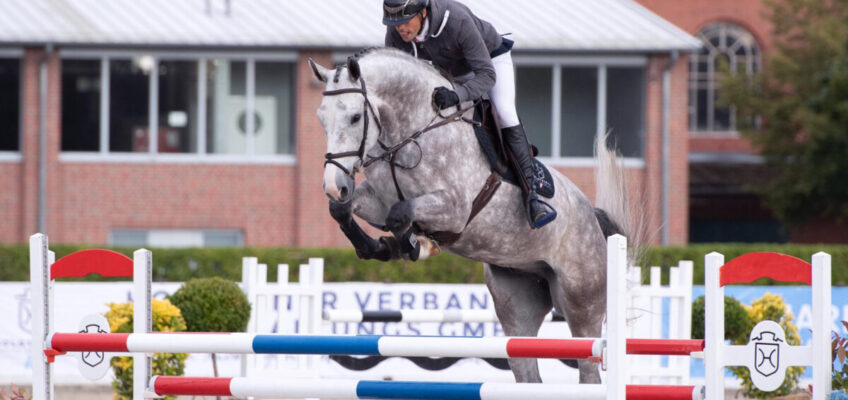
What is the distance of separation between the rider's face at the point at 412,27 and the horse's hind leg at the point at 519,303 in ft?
5.22

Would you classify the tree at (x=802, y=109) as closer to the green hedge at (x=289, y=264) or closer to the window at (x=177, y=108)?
the green hedge at (x=289, y=264)

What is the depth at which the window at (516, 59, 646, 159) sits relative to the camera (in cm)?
2069

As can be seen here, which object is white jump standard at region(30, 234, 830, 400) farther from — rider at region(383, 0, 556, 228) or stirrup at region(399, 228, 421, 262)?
rider at region(383, 0, 556, 228)

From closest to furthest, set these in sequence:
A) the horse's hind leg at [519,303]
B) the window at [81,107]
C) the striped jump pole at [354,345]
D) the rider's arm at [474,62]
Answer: the striped jump pole at [354,345], the rider's arm at [474,62], the horse's hind leg at [519,303], the window at [81,107]

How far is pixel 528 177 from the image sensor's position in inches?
230

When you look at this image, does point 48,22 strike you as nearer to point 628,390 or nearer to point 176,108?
point 176,108

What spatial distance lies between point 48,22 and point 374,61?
16.0 meters

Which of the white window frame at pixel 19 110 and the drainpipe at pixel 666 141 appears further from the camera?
the drainpipe at pixel 666 141

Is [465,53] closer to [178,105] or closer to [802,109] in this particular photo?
[178,105]

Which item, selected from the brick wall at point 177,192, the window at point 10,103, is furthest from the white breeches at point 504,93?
the window at point 10,103

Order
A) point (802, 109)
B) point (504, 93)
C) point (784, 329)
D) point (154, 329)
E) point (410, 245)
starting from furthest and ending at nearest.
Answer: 1. point (802, 109)
2. point (784, 329)
3. point (154, 329)
4. point (504, 93)
5. point (410, 245)

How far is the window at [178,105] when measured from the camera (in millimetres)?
20359

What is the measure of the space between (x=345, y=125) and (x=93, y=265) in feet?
4.54

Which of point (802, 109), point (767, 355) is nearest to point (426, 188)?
point (767, 355)
